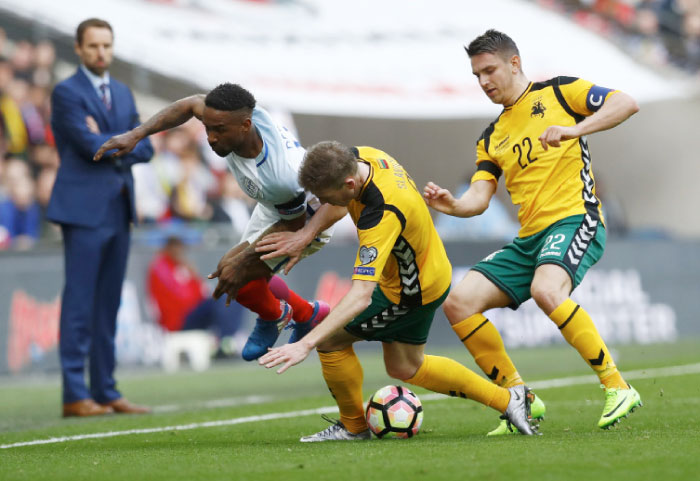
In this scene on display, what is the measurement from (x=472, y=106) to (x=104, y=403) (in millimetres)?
13418

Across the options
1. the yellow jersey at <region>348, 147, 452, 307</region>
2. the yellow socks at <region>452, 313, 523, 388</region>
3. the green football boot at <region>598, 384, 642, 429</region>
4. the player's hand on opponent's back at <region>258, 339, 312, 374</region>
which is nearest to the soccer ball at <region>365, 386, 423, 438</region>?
the yellow socks at <region>452, 313, 523, 388</region>

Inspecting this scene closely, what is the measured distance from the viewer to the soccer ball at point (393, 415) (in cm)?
601

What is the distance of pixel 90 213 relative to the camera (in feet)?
26.3

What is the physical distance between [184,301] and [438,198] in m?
7.67

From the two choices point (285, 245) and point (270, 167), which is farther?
point (270, 167)

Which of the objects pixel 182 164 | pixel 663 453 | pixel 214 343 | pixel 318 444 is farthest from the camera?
pixel 182 164

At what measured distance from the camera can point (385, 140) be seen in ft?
70.8

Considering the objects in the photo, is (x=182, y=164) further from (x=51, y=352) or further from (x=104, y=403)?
(x=104, y=403)

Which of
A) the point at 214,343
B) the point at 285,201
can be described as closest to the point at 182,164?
the point at 214,343

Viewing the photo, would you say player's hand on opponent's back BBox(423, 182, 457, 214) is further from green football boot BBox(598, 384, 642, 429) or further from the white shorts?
green football boot BBox(598, 384, 642, 429)

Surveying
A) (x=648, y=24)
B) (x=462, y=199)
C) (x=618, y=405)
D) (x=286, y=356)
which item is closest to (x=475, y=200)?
(x=462, y=199)

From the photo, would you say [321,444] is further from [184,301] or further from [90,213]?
[184,301]

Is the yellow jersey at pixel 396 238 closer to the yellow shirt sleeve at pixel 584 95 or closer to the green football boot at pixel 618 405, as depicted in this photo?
the green football boot at pixel 618 405

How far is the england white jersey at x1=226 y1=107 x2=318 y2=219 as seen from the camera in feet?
20.8
